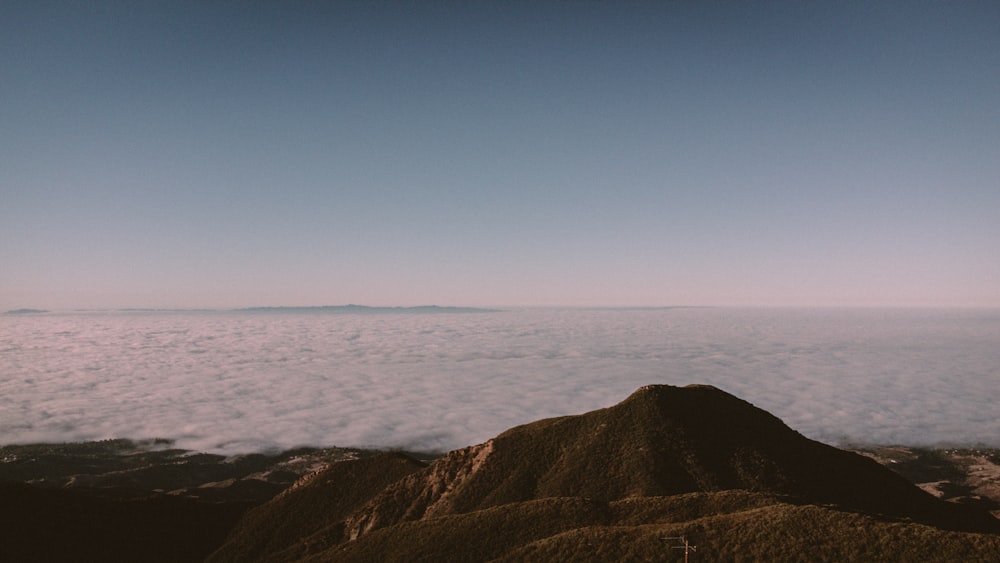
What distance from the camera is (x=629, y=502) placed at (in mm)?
52938

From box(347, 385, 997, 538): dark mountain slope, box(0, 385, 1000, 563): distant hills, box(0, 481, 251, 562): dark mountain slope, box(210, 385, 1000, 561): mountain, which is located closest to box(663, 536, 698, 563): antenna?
box(0, 385, 1000, 563): distant hills

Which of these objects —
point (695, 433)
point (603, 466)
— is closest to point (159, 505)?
point (603, 466)

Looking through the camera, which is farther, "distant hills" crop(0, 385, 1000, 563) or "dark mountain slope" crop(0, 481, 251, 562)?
"dark mountain slope" crop(0, 481, 251, 562)

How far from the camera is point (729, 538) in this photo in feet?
129

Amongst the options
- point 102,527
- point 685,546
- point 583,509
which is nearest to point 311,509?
point 102,527

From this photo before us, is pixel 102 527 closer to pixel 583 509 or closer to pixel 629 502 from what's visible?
pixel 583 509

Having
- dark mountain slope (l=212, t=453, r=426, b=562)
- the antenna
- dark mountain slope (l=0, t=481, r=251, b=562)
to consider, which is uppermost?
the antenna

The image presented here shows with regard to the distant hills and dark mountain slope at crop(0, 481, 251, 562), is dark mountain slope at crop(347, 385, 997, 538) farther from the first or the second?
dark mountain slope at crop(0, 481, 251, 562)

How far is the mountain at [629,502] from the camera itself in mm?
39188

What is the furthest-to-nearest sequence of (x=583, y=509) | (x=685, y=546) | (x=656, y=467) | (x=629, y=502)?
(x=656, y=467) < (x=629, y=502) < (x=583, y=509) < (x=685, y=546)

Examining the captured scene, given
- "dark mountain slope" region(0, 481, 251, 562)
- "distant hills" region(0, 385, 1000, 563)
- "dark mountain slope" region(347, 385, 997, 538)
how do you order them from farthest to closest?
"dark mountain slope" region(0, 481, 251, 562)
"dark mountain slope" region(347, 385, 997, 538)
"distant hills" region(0, 385, 1000, 563)

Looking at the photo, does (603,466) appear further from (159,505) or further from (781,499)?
(159,505)

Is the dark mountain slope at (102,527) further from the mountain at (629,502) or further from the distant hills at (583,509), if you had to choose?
the mountain at (629,502)

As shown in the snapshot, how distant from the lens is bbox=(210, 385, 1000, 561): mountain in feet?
129
